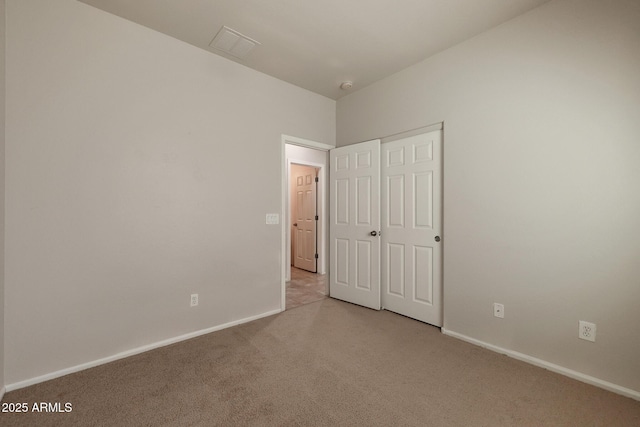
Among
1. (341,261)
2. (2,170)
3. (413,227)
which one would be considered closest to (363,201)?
(413,227)

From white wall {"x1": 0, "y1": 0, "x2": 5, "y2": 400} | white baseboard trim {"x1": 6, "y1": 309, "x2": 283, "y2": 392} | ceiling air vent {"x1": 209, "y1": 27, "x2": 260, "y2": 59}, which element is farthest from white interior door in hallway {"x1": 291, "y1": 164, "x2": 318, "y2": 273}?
white wall {"x1": 0, "y1": 0, "x2": 5, "y2": 400}

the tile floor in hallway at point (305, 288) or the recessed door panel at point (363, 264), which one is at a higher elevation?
the recessed door panel at point (363, 264)

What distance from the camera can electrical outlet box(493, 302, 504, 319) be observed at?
2352 millimetres

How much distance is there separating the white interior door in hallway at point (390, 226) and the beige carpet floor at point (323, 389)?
0.68 meters

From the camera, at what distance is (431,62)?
283cm

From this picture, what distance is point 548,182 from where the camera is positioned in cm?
212

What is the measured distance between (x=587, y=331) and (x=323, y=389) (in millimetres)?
1956

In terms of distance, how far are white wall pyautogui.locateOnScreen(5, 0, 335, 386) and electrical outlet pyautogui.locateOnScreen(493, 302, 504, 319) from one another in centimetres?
231

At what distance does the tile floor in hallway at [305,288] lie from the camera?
147 inches

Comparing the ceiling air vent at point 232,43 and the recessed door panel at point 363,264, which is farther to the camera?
the recessed door panel at point 363,264

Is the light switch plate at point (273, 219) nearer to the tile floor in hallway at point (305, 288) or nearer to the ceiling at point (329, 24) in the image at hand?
the tile floor in hallway at point (305, 288)

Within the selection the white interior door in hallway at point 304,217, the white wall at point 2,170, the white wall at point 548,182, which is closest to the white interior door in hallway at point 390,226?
the white wall at point 548,182

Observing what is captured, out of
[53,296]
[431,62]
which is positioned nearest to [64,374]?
[53,296]

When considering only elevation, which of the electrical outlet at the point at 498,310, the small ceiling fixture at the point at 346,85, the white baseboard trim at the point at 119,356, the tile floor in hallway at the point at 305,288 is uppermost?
the small ceiling fixture at the point at 346,85
